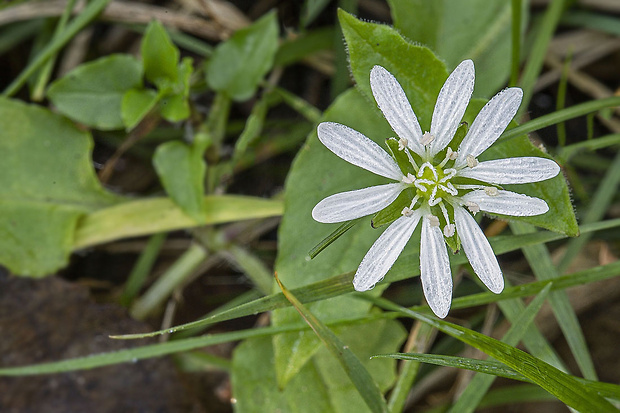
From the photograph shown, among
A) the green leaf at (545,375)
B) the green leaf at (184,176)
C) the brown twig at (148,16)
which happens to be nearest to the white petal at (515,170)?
→ the green leaf at (545,375)

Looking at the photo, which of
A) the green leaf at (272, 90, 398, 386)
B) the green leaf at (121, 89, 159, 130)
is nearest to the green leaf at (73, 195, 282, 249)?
the green leaf at (272, 90, 398, 386)

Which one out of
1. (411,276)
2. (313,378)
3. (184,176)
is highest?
(411,276)

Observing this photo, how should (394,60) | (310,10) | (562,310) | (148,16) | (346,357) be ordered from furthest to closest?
(148,16) < (310,10) < (562,310) < (346,357) < (394,60)

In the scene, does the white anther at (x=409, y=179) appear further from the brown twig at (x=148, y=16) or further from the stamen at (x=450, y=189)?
the brown twig at (x=148, y=16)

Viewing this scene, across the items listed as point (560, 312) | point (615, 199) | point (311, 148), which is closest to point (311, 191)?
point (311, 148)

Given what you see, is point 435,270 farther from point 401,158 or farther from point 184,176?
point 184,176

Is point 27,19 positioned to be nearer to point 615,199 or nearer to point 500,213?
point 500,213

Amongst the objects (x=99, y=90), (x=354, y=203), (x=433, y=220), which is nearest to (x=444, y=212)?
(x=433, y=220)
